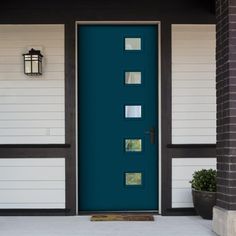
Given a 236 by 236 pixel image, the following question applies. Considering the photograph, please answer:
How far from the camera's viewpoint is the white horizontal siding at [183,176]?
803 cm

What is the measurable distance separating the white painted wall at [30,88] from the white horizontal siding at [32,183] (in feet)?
1.02

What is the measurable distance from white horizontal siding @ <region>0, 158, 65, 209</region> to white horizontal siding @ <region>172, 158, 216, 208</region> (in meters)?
1.52

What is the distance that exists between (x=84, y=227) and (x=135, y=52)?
2.58m

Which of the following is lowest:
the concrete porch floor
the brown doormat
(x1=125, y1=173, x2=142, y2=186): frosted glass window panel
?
the concrete porch floor

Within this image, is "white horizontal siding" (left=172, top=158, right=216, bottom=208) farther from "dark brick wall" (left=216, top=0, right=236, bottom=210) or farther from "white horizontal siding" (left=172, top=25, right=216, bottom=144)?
"dark brick wall" (left=216, top=0, right=236, bottom=210)

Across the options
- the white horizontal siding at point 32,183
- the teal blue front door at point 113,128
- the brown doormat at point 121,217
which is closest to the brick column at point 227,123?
the brown doormat at point 121,217

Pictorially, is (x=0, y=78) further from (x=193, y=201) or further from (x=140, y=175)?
(x=193, y=201)

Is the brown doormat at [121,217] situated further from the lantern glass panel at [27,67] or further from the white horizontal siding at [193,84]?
the lantern glass panel at [27,67]

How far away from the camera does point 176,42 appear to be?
812 centimetres

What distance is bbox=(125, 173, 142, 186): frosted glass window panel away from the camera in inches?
324

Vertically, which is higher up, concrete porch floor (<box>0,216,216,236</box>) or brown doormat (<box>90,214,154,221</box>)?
brown doormat (<box>90,214,154,221</box>)

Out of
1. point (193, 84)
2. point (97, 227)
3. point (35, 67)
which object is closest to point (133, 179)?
point (97, 227)

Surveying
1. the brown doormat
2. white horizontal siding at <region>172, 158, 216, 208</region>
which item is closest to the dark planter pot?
white horizontal siding at <region>172, 158, 216, 208</region>

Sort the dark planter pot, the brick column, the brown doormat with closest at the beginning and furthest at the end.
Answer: the brick column, the dark planter pot, the brown doormat
